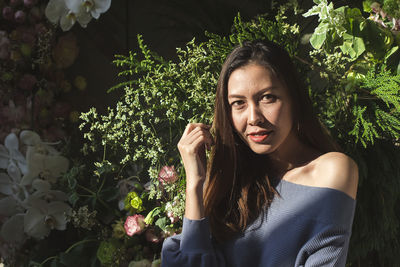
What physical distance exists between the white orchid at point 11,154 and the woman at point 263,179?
759mm

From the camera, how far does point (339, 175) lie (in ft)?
3.28

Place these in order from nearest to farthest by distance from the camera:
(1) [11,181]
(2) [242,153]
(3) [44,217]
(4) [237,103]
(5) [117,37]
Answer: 1. (4) [237,103]
2. (2) [242,153]
3. (3) [44,217]
4. (1) [11,181]
5. (5) [117,37]

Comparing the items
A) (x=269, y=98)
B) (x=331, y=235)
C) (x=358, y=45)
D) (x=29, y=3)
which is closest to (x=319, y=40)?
(x=358, y=45)

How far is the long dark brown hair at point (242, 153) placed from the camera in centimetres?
107

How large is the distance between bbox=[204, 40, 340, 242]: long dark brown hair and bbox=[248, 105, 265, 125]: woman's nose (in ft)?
0.27

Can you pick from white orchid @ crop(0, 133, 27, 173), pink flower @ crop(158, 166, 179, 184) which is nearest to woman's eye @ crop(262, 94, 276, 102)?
pink flower @ crop(158, 166, 179, 184)

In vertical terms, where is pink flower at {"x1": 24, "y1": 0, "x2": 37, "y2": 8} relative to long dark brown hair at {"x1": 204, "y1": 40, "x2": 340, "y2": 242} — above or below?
above

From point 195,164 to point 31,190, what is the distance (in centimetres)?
77

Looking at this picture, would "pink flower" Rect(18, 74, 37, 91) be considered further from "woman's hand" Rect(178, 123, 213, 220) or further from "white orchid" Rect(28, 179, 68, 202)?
"woman's hand" Rect(178, 123, 213, 220)

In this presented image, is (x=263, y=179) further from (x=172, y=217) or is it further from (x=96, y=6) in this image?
(x=96, y=6)

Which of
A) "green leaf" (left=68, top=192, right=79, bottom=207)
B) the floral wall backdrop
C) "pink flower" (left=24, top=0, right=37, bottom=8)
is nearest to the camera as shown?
the floral wall backdrop

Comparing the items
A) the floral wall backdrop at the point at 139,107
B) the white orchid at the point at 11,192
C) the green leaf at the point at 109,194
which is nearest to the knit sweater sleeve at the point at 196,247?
the floral wall backdrop at the point at 139,107

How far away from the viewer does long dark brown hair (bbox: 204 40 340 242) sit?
1.07m

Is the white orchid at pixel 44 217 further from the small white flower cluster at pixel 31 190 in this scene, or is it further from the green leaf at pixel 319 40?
the green leaf at pixel 319 40
